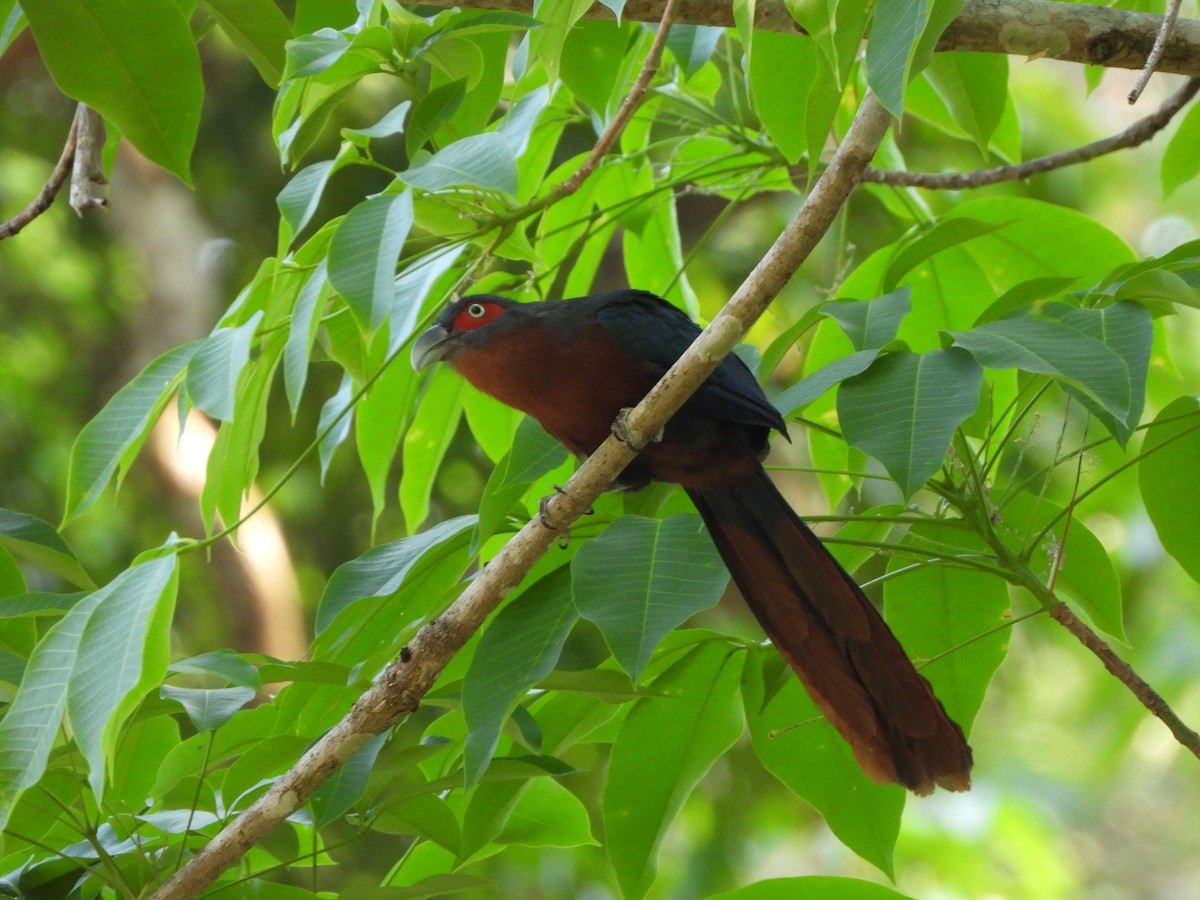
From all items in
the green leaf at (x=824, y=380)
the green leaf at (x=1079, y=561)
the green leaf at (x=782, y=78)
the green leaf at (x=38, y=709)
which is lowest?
the green leaf at (x=1079, y=561)

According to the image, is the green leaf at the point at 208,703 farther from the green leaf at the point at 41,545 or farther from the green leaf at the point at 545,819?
the green leaf at the point at 545,819

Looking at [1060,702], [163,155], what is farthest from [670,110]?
[1060,702]

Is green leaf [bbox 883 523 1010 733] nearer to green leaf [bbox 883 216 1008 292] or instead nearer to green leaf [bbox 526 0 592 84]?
green leaf [bbox 883 216 1008 292]

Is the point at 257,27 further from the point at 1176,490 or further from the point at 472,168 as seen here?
the point at 1176,490

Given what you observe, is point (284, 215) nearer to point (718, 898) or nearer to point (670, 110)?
point (718, 898)

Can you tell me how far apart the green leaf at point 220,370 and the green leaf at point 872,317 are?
89 cm

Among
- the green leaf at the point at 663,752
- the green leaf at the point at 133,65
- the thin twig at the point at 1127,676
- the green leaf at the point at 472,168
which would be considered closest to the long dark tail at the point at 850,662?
the green leaf at the point at 663,752

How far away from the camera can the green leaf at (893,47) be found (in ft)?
4.84

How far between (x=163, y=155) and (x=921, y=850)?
5.10 meters

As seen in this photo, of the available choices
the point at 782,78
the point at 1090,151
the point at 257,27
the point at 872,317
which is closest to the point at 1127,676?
the point at 872,317

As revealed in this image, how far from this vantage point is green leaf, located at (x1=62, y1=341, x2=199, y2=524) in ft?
6.12

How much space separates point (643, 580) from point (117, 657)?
27.3 inches

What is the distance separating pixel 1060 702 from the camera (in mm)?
9922

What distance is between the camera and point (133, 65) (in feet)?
6.24
